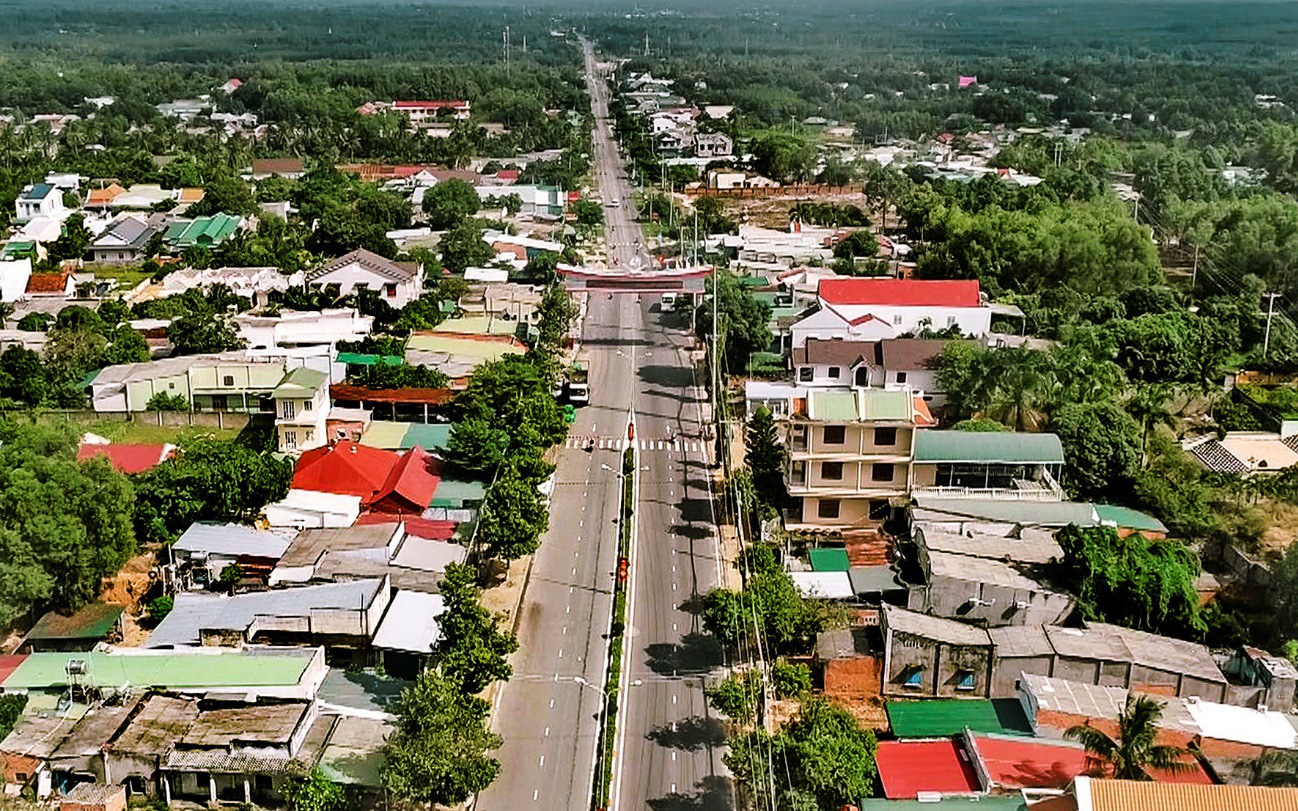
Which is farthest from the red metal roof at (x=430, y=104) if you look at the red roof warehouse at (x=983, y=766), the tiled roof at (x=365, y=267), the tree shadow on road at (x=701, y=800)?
the red roof warehouse at (x=983, y=766)

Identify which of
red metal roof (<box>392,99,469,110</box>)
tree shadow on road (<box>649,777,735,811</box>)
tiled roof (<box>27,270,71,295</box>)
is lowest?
tree shadow on road (<box>649,777,735,811</box>)

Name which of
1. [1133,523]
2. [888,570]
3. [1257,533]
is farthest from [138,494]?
[1257,533]

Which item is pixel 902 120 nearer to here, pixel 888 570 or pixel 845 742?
pixel 888 570

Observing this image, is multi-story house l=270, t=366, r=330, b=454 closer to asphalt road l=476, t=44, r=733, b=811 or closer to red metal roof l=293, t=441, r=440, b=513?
red metal roof l=293, t=441, r=440, b=513

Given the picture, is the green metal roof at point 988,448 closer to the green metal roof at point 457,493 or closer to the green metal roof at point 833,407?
the green metal roof at point 833,407

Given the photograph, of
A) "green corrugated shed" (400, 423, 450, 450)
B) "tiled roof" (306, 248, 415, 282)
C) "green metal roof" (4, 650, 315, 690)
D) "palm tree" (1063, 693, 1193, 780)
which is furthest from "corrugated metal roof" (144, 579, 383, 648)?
"tiled roof" (306, 248, 415, 282)
